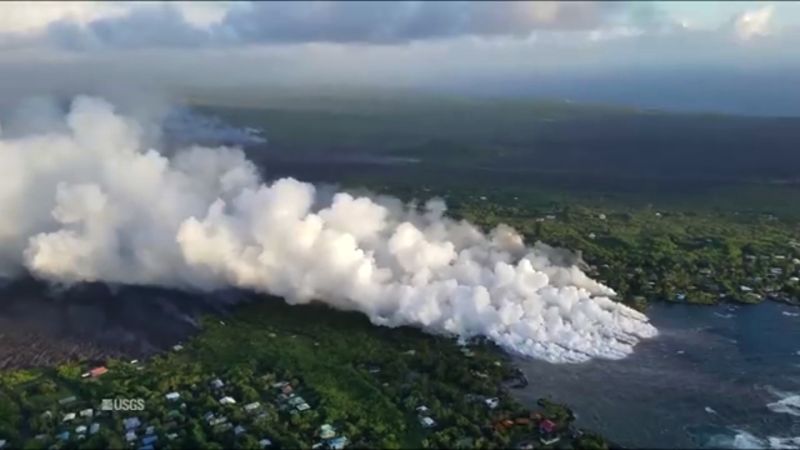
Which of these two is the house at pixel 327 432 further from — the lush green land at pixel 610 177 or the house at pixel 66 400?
the lush green land at pixel 610 177

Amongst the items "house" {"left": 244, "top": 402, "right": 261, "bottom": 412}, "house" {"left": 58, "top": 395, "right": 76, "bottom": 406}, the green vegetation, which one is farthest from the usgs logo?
the green vegetation

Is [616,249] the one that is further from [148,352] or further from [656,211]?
[148,352]

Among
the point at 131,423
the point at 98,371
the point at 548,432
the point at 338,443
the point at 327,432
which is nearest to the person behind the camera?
the point at 338,443

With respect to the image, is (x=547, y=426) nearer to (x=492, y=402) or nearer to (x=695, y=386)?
(x=492, y=402)

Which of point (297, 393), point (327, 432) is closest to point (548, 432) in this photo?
point (327, 432)

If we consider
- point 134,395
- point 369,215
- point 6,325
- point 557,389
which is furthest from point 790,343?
point 6,325

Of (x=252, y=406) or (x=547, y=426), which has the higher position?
(x=547, y=426)

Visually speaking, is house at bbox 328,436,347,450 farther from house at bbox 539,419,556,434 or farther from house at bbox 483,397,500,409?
house at bbox 539,419,556,434

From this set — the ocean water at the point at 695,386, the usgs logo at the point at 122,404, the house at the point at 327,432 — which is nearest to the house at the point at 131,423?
the usgs logo at the point at 122,404
